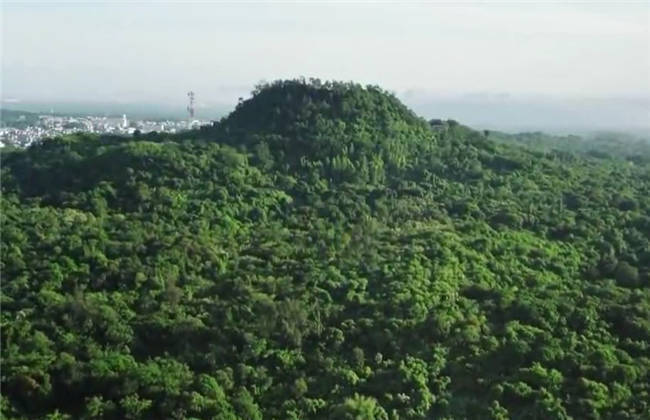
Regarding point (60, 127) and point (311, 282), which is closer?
point (311, 282)

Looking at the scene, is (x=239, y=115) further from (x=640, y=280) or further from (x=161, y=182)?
(x=640, y=280)

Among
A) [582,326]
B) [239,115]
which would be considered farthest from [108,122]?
[582,326]

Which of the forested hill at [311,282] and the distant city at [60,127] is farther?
the distant city at [60,127]

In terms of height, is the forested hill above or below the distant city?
below

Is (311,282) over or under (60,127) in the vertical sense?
under
